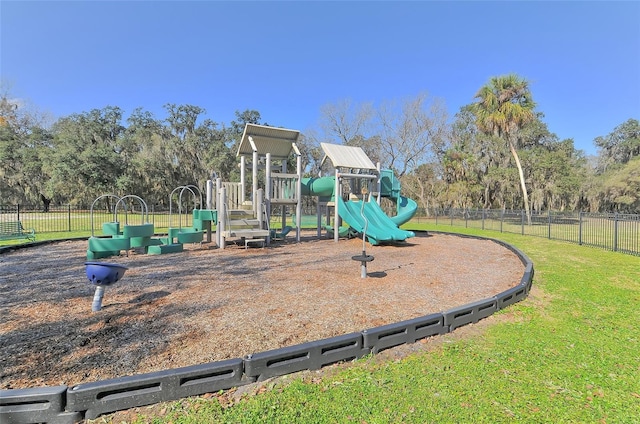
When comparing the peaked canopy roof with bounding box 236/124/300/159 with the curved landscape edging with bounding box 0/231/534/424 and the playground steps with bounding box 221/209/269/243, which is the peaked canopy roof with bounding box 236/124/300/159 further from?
the curved landscape edging with bounding box 0/231/534/424

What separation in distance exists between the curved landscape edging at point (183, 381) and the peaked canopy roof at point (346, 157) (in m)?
9.43

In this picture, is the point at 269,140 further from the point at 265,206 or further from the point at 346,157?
the point at 346,157

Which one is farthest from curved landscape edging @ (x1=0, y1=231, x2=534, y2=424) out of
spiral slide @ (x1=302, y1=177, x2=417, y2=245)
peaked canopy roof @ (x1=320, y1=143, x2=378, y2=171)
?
peaked canopy roof @ (x1=320, y1=143, x2=378, y2=171)

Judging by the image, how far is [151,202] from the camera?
3997cm

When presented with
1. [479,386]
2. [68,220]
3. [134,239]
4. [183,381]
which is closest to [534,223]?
[479,386]

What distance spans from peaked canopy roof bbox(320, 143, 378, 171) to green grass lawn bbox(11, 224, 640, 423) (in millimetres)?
9015

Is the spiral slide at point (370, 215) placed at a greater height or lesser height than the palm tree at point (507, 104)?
lesser

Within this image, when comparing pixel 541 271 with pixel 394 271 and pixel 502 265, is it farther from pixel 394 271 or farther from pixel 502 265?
pixel 394 271

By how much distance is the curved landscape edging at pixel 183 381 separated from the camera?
82.0 inches

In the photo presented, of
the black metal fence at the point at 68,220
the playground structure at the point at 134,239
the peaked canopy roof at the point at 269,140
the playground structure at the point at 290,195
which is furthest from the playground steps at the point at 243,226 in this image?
the peaked canopy roof at the point at 269,140

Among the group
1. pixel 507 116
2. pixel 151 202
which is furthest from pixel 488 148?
pixel 151 202

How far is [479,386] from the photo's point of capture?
2.51m

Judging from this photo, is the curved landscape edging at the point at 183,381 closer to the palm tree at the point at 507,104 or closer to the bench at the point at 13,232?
the bench at the point at 13,232

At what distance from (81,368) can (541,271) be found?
26.4ft
